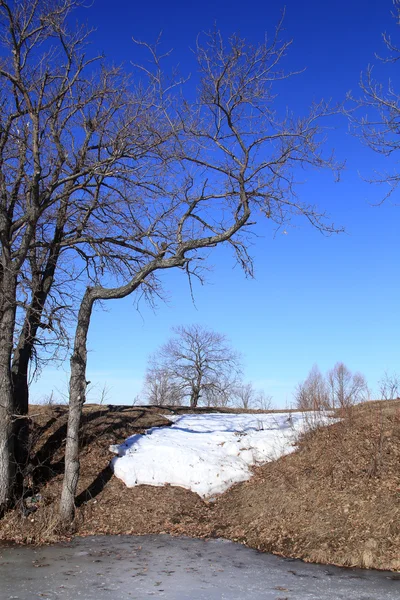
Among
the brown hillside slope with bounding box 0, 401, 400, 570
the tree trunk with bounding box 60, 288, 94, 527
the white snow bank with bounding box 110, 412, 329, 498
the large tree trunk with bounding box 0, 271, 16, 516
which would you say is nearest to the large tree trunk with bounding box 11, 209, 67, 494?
the brown hillside slope with bounding box 0, 401, 400, 570

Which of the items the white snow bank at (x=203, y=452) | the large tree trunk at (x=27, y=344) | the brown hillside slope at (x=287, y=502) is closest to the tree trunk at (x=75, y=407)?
the brown hillside slope at (x=287, y=502)

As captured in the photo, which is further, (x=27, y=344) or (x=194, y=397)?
(x=194, y=397)

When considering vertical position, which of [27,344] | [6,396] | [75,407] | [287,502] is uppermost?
[27,344]

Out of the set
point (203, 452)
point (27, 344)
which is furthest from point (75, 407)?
point (203, 452)

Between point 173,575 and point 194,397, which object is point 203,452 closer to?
point 173,575

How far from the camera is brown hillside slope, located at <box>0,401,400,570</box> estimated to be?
9672 millimetres

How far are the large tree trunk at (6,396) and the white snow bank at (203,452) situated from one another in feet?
9.17

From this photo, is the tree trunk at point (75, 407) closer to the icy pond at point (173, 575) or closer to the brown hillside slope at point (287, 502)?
the brown hillside slope at point (287, 502)

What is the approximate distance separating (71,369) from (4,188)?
4.67 metres

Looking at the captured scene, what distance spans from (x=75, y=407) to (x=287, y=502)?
4.98 metres

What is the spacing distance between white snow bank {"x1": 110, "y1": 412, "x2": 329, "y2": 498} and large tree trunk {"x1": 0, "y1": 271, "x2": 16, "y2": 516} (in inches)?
110

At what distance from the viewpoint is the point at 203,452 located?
569 inches

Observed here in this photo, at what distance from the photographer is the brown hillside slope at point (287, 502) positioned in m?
9.67

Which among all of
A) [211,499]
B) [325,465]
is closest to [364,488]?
[325,465]
